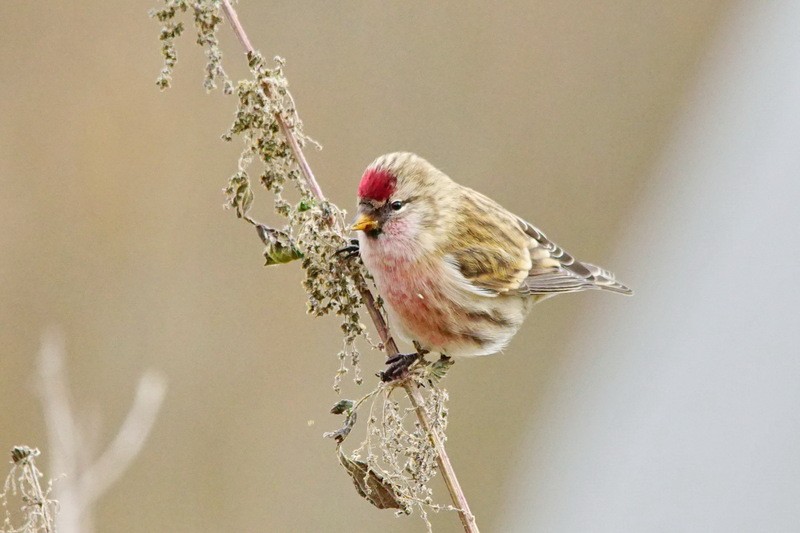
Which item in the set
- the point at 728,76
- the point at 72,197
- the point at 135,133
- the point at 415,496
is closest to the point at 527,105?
the point at 728,76

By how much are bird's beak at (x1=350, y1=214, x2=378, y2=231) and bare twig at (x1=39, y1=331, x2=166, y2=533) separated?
30.5 inches

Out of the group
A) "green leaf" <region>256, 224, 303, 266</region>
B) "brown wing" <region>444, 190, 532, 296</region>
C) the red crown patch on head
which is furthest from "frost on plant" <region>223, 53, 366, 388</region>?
"brown wing" <region>444, 190, 532, 296</region>

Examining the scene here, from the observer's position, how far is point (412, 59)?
21.0ft

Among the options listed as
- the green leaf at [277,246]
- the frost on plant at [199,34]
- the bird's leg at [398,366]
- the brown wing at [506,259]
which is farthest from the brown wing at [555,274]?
the frost on plant at [199,34]

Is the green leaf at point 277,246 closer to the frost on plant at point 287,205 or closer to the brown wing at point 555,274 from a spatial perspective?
the frost on plant at point 287,205

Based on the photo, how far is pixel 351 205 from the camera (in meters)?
5.82

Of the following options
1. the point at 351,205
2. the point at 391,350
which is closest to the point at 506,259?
the point at 391,350

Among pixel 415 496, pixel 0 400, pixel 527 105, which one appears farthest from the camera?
pixel 527 105

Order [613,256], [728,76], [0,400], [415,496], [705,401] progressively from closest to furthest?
1. [415,496]
2. [0,400]
3. [705,401]
4. [613,256]
5. [728,76]

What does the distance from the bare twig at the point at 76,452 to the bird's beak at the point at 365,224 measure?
77 cm

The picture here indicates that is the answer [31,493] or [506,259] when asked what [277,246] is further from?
[506,259]

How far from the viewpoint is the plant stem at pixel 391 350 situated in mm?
2318

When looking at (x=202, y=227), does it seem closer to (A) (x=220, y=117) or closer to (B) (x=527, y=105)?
(A) (x=220, y=117)

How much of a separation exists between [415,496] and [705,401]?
14.6 feet
